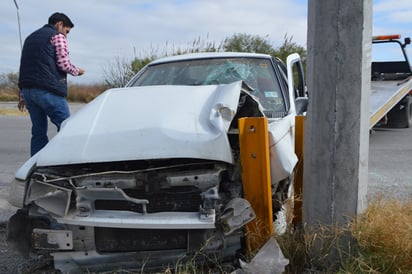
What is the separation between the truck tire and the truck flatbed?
0.46 m

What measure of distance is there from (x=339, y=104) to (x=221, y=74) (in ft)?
6.36

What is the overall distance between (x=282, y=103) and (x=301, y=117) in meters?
0.44

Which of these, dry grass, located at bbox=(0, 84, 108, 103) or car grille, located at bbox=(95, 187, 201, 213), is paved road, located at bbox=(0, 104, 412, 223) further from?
dry grass, located at bbox=(0, 84, 108, 103)

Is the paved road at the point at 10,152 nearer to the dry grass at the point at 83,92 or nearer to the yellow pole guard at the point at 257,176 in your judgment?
the yellow pole guard at the point at 257,176

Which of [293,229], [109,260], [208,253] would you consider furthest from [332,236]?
[109,260]

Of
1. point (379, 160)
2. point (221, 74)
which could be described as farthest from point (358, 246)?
point (379, 160)

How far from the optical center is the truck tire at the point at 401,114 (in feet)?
37.6

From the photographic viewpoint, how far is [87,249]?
303cm

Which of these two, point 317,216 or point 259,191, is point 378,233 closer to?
point 317,216

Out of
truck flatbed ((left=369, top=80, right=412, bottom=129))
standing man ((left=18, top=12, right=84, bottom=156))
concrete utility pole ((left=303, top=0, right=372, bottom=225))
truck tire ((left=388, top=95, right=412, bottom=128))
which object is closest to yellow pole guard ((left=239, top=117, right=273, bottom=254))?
concrete utility pole ((left=303, top=0, right=372, bottom=225))

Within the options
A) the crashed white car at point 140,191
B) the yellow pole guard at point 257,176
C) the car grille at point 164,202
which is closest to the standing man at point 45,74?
the crashed white car at point 140,191

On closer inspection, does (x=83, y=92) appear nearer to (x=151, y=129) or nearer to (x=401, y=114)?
(x=401, y=114)

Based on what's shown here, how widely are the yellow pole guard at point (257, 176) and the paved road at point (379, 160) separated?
1630mm

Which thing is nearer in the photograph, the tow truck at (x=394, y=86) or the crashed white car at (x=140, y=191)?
the crashed white car at (x=140, y=191)
